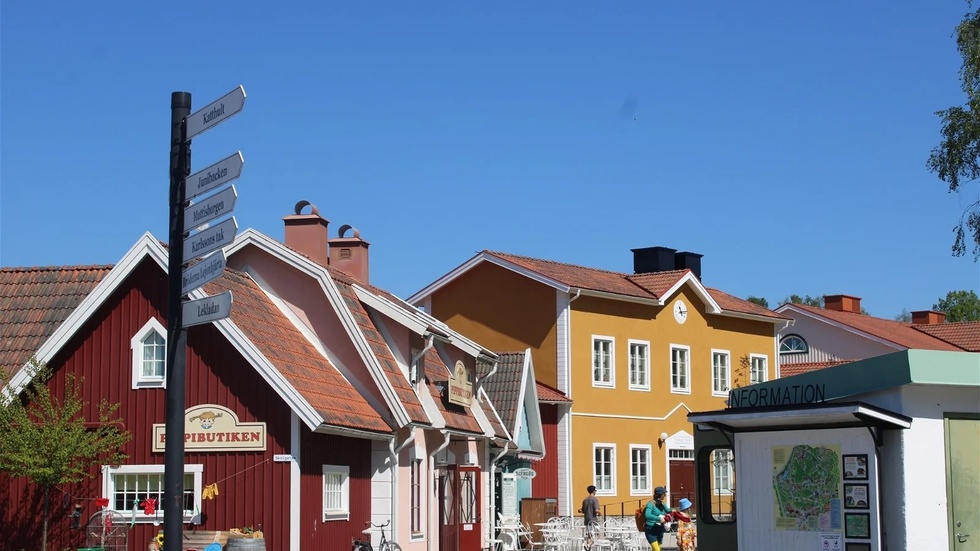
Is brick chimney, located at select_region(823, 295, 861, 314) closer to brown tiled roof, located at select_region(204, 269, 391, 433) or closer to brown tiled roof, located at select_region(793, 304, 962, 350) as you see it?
brown tiled roof, located at select_region(793, 304, 962, 350)

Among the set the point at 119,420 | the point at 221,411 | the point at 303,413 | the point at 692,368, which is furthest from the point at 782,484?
the point at 692,368

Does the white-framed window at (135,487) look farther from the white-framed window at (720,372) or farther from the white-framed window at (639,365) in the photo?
the white-framed window at (720,372)

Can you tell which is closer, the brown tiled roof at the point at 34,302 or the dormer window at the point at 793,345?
the brown tiled roof at the point at 34,302

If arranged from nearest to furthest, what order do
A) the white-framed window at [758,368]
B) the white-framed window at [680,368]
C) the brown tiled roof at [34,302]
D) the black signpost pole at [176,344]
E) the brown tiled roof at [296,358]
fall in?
the black signpost pole at [176,344]
the brown tiled roof at [296,358]
the brown tiled roof at [34,302]
the white-framed window at [680,368]
the white-framed window at [758,368]

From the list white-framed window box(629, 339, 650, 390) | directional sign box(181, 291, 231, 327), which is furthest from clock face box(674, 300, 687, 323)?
directional sign box(181, 291, 231, 327)

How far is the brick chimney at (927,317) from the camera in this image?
6912 cm

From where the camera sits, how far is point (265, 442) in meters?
21.3

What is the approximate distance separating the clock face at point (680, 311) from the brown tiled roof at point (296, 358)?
22135 mm

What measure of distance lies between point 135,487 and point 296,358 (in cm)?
335

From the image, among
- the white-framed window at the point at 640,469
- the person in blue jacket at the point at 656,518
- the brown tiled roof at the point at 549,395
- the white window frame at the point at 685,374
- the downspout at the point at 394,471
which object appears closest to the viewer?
the person in blue jacket at the point at 656,518

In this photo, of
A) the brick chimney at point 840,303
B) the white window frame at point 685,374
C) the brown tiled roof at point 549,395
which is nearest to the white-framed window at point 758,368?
the white window frame at point 685,374

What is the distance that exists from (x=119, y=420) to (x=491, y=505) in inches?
416

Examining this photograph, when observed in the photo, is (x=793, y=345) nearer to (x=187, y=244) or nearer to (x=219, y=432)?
(x=219, y=432)

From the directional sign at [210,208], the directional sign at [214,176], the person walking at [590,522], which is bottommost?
the person walking at [590,522]
